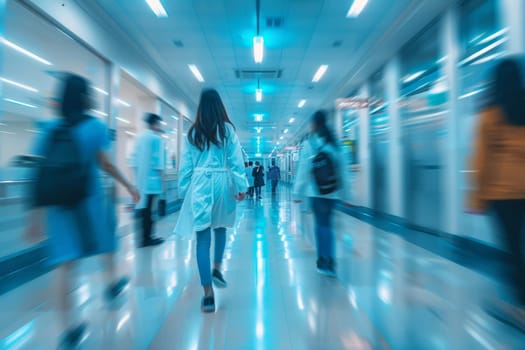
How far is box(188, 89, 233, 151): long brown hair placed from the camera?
220 cm

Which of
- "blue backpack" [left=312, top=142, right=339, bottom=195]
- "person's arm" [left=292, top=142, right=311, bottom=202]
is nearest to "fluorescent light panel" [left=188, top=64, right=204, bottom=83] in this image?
"person's arm" [left=292, top=142, right=311, bottom=202]

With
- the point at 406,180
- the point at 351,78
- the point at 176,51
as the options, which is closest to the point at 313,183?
the point at 406,180

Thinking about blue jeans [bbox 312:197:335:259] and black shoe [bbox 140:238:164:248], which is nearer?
blue jeans [bbox 312:197:335:259]

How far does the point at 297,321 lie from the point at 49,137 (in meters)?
1.89

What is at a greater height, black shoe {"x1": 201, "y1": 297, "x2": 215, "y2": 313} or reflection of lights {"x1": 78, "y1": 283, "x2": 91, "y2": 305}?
black shoe {"x1": 201, "y1": 297, "x2": 215, "y2": 313}

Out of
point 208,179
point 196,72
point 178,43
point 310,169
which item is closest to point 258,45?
point 178,43

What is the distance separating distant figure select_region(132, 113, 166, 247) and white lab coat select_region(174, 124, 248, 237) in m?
1.95

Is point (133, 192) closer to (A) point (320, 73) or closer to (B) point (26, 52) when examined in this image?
(B) point (26, 52)

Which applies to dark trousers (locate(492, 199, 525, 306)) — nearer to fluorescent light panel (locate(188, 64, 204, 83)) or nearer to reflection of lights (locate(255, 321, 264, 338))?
reflection of lights (locate(255, 321, 264, 338))

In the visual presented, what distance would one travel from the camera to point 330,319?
2057 millimetres

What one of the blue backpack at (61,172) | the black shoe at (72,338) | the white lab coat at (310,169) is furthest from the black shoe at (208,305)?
the white lab coat at (310,169)

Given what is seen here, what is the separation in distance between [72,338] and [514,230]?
2819 millimetres

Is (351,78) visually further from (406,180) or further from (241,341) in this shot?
(241,341)

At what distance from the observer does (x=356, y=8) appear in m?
4.73
